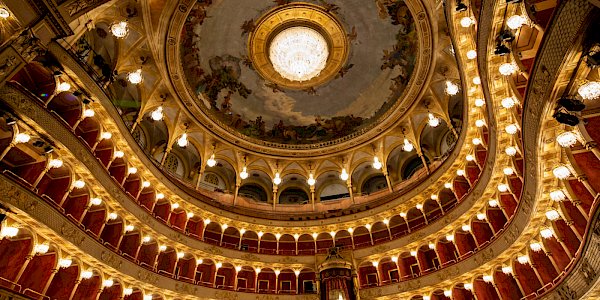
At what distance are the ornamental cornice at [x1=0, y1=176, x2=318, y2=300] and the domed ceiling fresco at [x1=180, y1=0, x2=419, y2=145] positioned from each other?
42.6ft

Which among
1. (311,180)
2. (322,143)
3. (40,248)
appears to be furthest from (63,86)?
(322,143)

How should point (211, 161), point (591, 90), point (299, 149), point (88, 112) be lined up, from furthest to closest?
1. point (299, 149)
2. point (211, 161)
3. point (88, 112)
4. point (591, 90)

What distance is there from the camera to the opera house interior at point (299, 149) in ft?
39.1

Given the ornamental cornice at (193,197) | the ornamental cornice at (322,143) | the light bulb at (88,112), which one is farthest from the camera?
the ornamental cornice at (322,143)

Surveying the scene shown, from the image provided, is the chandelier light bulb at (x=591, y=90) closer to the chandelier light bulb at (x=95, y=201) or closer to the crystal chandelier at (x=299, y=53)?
the crystal chandelier at (x=299, y=53)

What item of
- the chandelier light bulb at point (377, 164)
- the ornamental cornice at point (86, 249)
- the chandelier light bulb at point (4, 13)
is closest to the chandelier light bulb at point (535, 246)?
the chandelier light bulb at point (377, 164)

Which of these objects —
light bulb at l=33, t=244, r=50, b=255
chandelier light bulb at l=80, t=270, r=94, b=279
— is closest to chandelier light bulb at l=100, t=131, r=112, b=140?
light bulb at l=33, t=244, r=50, b=255

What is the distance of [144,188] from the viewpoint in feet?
77.8

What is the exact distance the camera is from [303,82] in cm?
3048

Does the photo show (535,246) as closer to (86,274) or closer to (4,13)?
(86,274)

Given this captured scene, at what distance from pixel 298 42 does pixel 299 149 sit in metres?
9.58

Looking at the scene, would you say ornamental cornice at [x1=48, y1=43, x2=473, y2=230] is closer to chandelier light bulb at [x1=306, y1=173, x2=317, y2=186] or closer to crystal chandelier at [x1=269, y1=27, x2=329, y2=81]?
chandelier light bulb at [x1=306, y1=173, x2=317, y2=186]

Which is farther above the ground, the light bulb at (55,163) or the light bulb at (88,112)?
the light bulb at (88,112)

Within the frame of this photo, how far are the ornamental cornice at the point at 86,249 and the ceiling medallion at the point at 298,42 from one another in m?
15.6
